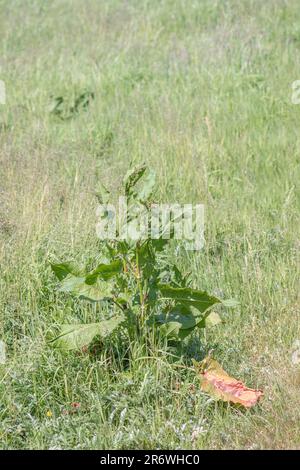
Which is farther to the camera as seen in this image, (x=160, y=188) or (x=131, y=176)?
(x=160, y=188)

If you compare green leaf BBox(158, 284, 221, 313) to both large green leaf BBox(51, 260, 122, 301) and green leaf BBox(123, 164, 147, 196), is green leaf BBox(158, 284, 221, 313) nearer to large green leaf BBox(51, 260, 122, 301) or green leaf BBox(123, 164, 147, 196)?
large green leaf BBox(51, 260, 122, 301)

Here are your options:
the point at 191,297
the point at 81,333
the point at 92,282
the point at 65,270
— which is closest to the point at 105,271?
the point at 92,282

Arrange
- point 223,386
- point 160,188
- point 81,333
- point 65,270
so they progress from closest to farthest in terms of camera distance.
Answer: point 223,386 → point 81,333 → point 65,270 → point 160,188

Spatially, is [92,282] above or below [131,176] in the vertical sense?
below

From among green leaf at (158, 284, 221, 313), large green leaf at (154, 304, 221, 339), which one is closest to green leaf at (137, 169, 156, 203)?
green leaf at (158, 284, 221, 313)

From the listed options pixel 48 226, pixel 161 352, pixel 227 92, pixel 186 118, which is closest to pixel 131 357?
pixel 161 352

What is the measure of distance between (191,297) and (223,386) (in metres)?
0.51

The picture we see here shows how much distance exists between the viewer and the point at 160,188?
697cm

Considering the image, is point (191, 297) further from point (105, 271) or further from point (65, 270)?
point (65, 270)

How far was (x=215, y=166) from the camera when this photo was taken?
24.4 feet

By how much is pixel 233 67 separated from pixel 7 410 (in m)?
5.72

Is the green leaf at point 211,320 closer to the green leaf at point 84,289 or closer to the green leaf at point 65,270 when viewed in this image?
the green leaf at point 84,289

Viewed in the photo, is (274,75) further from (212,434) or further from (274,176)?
(212,434)

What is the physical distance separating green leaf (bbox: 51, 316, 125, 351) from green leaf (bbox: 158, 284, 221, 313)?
0.99 feet
